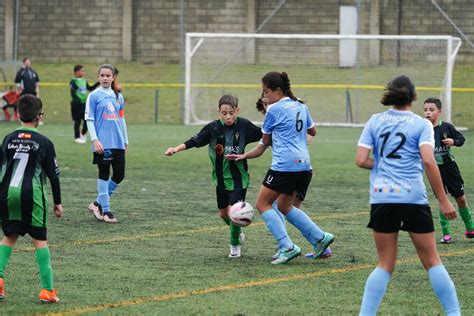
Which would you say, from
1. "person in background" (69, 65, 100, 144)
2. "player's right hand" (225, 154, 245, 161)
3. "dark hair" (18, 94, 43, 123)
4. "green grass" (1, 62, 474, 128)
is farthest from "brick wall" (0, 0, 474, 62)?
"dark hair" (18, 94, 43, 123)

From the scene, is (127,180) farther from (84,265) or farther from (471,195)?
(84,265)

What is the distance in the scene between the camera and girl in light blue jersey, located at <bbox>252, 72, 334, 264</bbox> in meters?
9.80

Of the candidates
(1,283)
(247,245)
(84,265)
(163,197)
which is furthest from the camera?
(163,197)

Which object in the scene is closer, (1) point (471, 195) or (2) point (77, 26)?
(1) point (471, 195)

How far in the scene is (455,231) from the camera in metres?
12.2

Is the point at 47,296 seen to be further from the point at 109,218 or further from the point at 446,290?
the point at 109,218

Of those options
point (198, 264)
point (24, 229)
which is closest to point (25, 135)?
point (24, 229)

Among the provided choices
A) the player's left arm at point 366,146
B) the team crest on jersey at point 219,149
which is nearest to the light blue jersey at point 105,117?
the team crest on jersey at point 219,149

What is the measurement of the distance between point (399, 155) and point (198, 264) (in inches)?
132

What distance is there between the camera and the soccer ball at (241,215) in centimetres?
1002

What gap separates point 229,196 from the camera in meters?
10.6

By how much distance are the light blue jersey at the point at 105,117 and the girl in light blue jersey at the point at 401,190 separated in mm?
6580

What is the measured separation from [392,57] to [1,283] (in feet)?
82.8

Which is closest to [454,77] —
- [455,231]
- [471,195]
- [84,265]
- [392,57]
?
[392,57]
